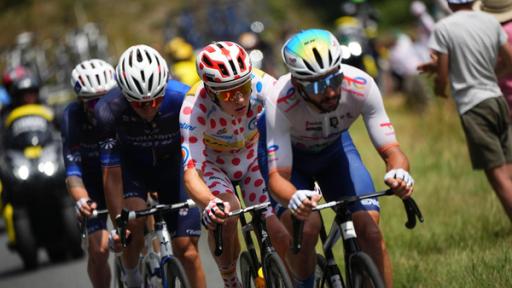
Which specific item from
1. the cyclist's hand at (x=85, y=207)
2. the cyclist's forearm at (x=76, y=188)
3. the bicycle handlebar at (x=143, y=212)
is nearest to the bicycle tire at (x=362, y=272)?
the bicycle handlebar at (x=143, y=212)

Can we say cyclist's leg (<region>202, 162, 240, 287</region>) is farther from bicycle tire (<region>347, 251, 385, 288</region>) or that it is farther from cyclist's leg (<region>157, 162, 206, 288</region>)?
bicycle tire (<region>347, 251, 385, 288</region>)

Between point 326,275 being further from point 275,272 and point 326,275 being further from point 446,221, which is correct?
point 446,221

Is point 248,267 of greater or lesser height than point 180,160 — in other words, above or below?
below

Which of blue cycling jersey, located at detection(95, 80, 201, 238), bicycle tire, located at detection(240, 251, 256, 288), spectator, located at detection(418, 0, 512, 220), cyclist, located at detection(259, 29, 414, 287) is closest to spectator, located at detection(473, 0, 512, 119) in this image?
spectator, located at detection(418, 0, 512, 220)

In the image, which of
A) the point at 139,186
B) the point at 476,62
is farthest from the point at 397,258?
the point at 139,186

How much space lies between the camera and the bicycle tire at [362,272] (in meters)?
7.07

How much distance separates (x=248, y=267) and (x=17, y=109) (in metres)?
6.46

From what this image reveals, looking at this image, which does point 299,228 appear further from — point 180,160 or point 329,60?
point 180,160

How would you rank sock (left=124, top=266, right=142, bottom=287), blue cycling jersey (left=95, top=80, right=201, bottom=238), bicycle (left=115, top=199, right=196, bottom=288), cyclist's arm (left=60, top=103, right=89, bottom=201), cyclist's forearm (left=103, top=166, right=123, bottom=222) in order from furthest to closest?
cyclist's arm (left=60, top=103, right=89, bottom=201)
sock (left=124, top=266, right=142, bottom=287)
cyclist's forearm (left=103, top=166, right=123, bottom=222)
blue cycling jersey (left=95, top=80, right=201, bottom=238)
bicycle (left=115, top=199, right=196, bottom=288)

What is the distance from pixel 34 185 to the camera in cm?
1430

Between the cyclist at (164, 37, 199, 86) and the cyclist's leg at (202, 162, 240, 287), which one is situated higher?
the cyclist at (164, 37, 199, 86)

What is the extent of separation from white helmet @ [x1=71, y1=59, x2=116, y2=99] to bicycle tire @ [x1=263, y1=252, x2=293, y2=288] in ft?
9.15

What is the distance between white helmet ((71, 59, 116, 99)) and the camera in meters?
10.3

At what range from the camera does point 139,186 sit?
9.60m
